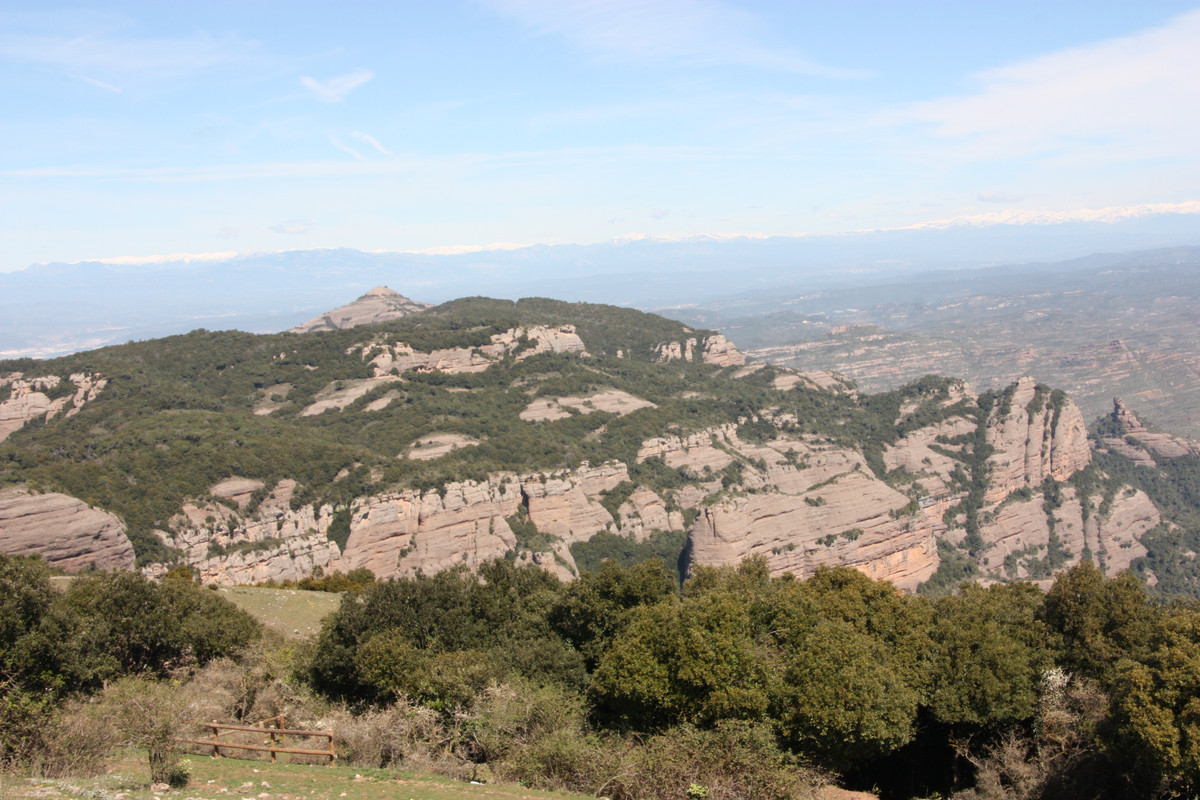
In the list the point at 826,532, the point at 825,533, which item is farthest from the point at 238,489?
the point at 826,532

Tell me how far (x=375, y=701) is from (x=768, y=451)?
65330 mm

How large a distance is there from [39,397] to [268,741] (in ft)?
227

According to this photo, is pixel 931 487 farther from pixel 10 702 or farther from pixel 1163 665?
pixel 10 702

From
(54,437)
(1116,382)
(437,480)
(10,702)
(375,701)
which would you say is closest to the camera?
(10,702)

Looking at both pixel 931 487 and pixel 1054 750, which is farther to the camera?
pixel 931 487

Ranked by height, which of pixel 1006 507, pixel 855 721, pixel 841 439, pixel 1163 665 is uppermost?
pixel 1163 665

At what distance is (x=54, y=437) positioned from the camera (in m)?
61.2

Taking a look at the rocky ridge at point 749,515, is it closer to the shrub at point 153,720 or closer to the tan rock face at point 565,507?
the tan rock face at point 565,507

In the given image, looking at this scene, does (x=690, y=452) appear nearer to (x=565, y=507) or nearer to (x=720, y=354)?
Result: (x=565, y=507)

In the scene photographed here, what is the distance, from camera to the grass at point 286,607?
3117cm

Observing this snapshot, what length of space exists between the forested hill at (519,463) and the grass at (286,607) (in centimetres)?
1224

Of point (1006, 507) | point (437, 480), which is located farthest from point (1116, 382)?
point (437, 480)

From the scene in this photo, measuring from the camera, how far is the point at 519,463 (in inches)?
2707

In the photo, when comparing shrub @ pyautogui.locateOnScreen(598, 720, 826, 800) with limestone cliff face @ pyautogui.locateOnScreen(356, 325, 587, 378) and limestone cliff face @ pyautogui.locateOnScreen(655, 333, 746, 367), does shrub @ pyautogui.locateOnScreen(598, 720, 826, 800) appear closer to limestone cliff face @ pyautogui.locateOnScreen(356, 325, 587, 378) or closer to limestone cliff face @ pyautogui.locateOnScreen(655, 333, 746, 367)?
limestone cliff face @ pyautogui.locateOnScreen(356, 325, 587, 378)
